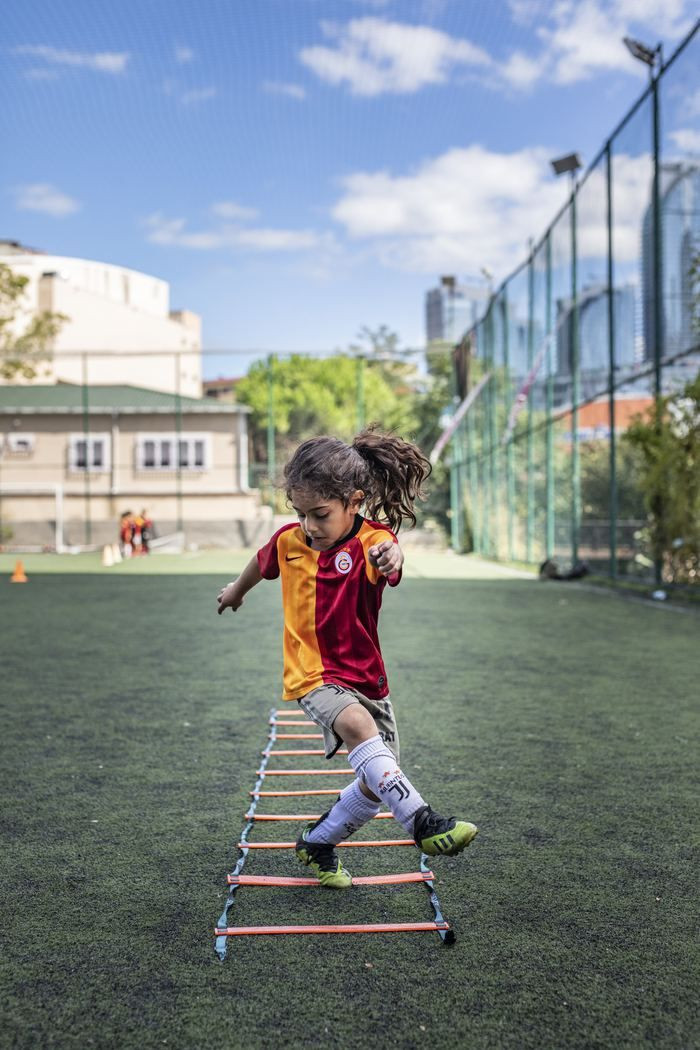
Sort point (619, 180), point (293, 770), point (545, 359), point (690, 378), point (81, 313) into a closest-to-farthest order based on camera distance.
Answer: point (293, 770)
point (690, 378)
point (619, 180)
point (545, 359)
point (81, 313)

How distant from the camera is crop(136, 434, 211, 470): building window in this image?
33.0 m

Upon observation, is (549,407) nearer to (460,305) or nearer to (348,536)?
(348,536)

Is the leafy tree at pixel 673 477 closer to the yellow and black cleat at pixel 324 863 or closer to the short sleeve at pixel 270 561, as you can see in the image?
the short sleeve at pixel 270 561

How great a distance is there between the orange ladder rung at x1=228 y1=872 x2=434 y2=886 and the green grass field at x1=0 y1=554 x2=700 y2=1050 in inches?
0.9

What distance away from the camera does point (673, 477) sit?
11.2 metres

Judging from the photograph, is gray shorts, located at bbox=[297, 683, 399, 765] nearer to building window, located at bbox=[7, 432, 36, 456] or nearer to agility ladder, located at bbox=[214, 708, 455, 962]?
agility ladder, located at bbox=[214, 708, 455, 962]

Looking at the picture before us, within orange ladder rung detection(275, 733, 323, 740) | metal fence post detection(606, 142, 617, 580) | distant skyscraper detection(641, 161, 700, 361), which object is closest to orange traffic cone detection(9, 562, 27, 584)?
metal fence post detection(606, 142, 617, 580)

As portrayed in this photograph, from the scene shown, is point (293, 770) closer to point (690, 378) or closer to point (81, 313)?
point (690, 378)

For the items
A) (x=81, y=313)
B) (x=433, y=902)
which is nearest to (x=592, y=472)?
(x=433, y=902)

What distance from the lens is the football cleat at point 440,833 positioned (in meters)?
2.64

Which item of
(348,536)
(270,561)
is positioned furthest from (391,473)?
(270,561)

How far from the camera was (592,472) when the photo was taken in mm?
14617

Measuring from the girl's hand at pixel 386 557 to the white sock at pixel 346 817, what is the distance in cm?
57

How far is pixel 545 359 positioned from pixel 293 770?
14359 mm
